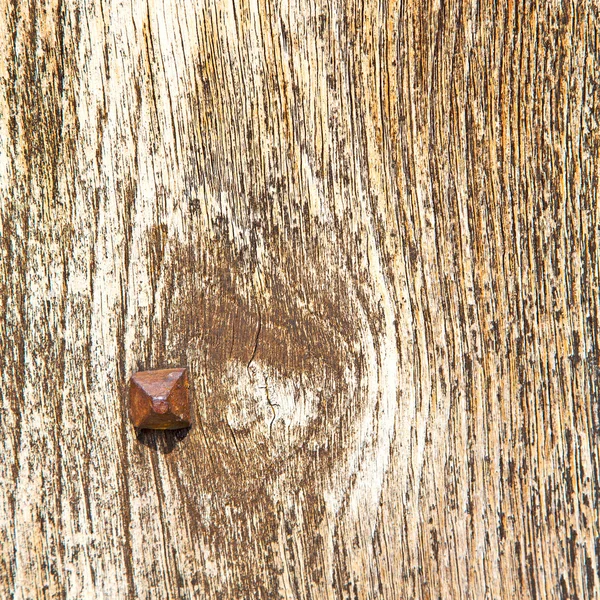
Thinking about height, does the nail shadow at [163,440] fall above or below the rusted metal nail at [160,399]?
below

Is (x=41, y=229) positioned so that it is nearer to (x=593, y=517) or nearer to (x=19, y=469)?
(x=19, y=469)

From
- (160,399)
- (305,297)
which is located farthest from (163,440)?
(305,297)

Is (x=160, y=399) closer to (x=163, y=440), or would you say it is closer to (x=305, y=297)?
(x=163, y=440)

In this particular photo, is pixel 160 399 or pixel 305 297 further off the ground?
pixel 305 297

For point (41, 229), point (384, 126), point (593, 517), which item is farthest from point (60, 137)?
point (593, 517)
